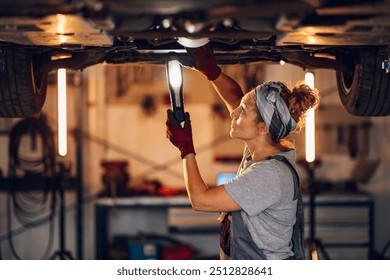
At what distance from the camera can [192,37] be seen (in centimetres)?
223

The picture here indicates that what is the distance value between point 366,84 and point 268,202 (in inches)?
24.9

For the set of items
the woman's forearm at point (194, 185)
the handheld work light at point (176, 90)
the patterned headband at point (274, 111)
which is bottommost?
the woman's forearm at point (194, 185)

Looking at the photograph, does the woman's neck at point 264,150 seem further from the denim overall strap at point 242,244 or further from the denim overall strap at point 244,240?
the denim overall strap at point 242,244

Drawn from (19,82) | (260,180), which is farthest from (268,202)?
(19,82)

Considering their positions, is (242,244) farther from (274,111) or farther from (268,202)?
(274,111)

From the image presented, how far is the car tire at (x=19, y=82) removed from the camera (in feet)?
8.65

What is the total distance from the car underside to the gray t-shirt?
420 millimetres

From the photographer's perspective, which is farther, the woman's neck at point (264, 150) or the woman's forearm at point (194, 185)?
the woman's neck at point (264, 150)

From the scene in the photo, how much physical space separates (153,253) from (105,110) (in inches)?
50.0

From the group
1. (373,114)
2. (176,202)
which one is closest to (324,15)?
(373,114)

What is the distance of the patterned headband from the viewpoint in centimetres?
240

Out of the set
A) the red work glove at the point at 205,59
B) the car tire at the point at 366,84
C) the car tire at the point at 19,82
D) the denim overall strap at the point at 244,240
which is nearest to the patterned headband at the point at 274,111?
the denim overall strap at the point at 244,240
